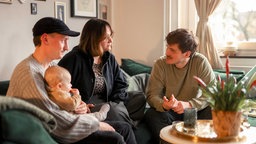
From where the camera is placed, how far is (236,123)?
1959 mm

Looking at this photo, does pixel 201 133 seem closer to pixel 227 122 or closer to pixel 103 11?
pixel 227 122

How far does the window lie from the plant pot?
215 centimetres

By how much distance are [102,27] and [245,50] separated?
1946 mm

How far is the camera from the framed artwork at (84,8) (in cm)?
359

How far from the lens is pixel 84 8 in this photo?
3760 mm

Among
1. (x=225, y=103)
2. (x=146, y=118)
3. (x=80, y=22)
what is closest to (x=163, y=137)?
(x=225, y=103)

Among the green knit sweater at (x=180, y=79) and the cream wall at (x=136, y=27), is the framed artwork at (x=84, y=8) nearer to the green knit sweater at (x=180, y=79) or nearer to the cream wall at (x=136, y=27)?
the cream wall at (x=136, y=27)

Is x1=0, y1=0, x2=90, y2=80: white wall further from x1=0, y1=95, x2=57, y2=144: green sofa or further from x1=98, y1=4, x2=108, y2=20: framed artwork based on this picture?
x1=0, y1=95, x2=57, y2=144: green sofa

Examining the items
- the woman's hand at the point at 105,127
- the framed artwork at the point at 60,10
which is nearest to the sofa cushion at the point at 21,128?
the woman's hand at the point at 105,127

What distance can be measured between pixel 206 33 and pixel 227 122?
2.13 m

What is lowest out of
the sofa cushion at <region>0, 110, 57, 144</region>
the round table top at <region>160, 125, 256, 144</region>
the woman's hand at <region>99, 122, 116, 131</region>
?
the round table top at <region>160, 125, 256, 144</region>

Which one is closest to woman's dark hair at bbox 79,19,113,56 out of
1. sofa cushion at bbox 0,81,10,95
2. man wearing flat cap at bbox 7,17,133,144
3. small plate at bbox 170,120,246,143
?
man wearing flat cap at bbox 7,17,133,144

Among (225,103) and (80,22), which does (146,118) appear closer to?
(225,103)

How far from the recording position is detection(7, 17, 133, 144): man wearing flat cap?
1.83 metres
